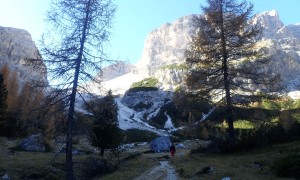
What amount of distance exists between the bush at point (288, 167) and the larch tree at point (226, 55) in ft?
30.0

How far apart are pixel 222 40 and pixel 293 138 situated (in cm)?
980

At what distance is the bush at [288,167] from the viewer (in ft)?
48.3

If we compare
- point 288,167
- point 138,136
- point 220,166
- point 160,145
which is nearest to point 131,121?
point 138,136

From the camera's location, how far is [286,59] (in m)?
188

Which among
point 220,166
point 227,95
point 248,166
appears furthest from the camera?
point 227,95

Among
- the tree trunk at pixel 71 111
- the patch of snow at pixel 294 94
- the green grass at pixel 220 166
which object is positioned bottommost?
the green grass at pixel 220 166

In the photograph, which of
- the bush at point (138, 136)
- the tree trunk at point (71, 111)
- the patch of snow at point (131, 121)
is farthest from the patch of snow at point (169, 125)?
the tree trunk at point (71, 111)

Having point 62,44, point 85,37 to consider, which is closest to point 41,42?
point 62,44

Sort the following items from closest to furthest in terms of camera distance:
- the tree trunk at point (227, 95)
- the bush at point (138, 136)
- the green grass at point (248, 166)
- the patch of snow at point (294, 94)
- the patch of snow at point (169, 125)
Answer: the green grass at point (248, 166), the tree trunk at point (227, 95), the bush at point (138, 136), the patch of snow at point (169, 125), the patch of snow at point (294, 94)

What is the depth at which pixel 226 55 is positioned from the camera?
25.8 metres

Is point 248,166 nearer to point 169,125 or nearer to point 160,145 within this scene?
point 160,145

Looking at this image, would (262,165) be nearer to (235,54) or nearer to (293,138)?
(293,138)

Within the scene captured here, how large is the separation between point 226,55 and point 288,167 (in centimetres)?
1259

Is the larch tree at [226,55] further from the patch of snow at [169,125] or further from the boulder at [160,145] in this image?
the patch of snow at [169,125]
